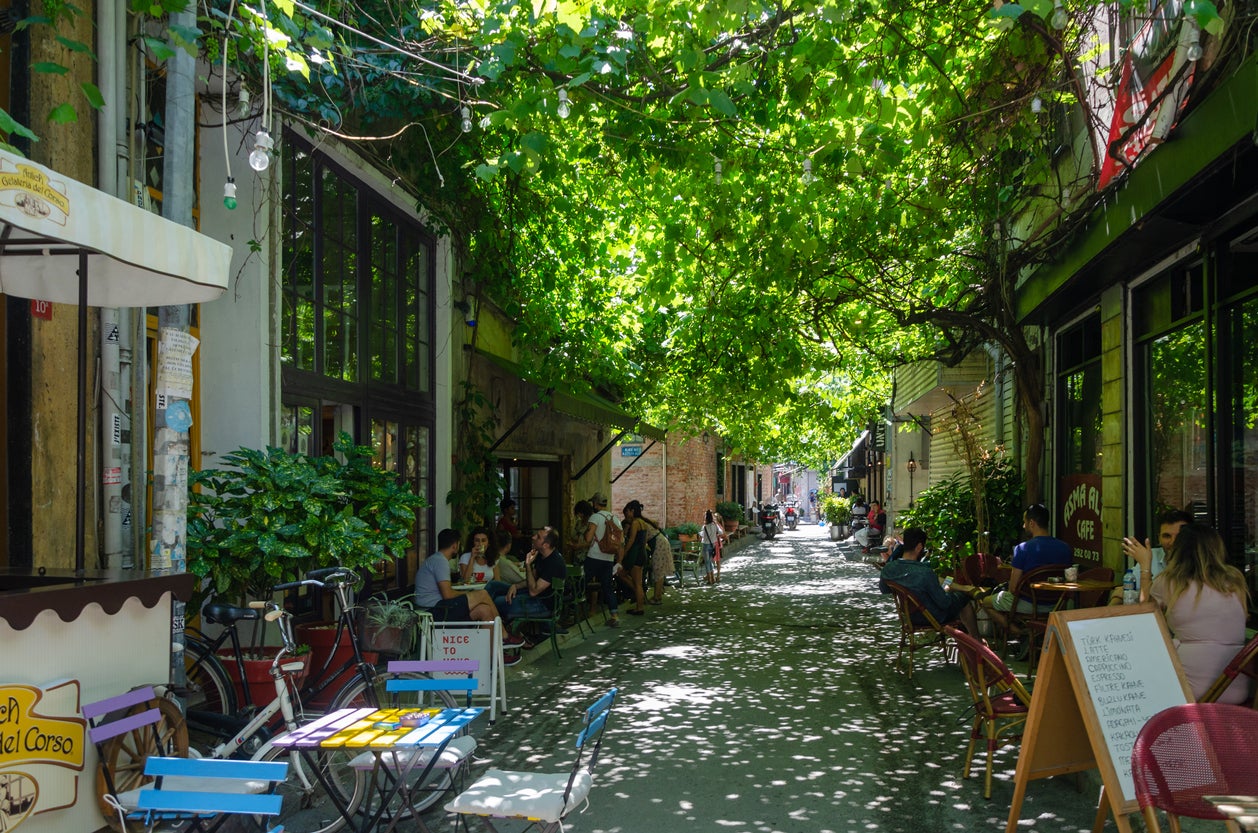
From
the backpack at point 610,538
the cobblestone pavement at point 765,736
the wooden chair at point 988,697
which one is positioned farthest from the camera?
the backpack at point 610,538

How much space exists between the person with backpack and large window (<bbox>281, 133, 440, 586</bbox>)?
9.39 feet

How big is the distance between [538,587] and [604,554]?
3.36m

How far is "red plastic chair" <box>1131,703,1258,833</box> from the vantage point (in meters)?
3.68

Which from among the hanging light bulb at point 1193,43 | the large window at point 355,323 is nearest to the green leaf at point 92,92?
the large window at point 355,323

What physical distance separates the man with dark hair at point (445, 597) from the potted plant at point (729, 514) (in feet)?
85.9

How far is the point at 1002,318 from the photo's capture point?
11.7m

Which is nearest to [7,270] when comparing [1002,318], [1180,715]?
[1180,715]

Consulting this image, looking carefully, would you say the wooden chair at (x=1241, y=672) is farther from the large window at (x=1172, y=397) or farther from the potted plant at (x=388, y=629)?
the potted plant at (x=388, y=629)

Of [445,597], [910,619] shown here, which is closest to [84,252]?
[445,597]

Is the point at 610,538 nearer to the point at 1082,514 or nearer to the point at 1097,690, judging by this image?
the point at 1082,514

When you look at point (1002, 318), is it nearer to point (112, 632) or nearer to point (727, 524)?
point (112, 632)

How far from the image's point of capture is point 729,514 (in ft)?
119

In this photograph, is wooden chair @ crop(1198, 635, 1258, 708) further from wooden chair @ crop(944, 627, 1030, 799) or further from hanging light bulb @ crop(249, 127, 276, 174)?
hanging light bulb @ crop(249, 127, 276, 174)

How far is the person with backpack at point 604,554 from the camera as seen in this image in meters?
13.5
